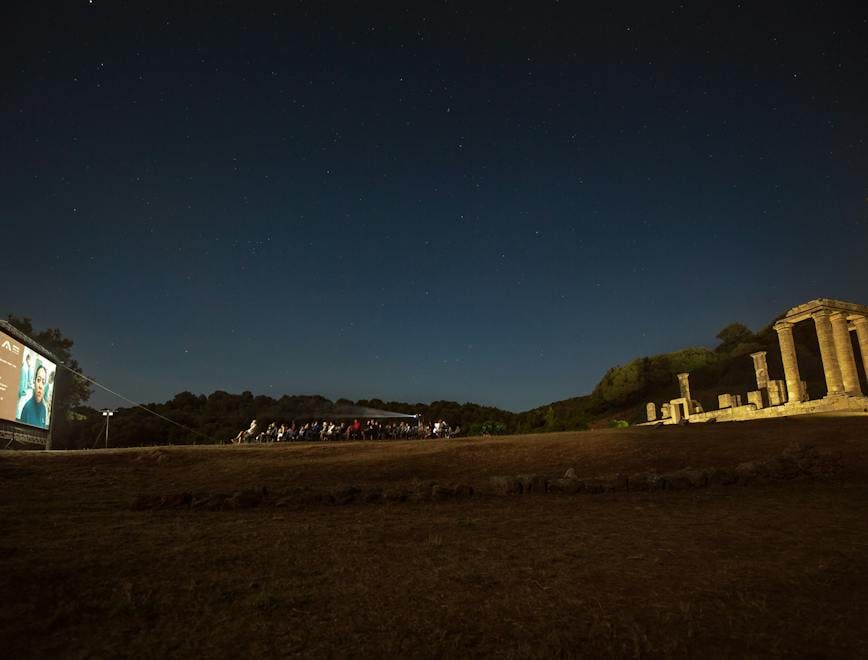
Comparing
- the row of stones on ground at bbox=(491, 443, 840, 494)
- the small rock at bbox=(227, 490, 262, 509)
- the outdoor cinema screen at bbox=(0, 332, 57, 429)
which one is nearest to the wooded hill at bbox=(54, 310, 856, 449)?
the outdoor cinema screen at bbox=(0, 332, 57, 429)

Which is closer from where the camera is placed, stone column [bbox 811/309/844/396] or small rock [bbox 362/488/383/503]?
small rock [bbox 362/488/383/503]

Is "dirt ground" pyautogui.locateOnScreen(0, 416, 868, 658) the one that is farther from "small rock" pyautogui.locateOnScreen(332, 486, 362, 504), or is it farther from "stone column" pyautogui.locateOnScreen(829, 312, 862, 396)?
"stone column" pyautogui.locateOnScreen(829, 312, 862, 396)

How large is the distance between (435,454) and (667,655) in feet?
43.2

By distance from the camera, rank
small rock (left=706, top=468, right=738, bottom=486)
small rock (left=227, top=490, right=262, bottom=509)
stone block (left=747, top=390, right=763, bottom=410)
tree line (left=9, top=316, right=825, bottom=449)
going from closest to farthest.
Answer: small rock (left=227, top=490, right=262, bottom=509) → small rock (left=706, top=468, right=738, bottom=486) → stone block (left=747, top=390, right=763, bottom=410) → tree line (left=9, top=316, right=825, bottom=449)

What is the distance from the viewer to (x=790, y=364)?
34.4m

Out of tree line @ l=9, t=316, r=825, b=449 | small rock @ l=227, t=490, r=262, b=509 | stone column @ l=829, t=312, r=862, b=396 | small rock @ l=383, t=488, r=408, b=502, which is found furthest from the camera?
tree line @ l=9, t=316, r=825, b=449

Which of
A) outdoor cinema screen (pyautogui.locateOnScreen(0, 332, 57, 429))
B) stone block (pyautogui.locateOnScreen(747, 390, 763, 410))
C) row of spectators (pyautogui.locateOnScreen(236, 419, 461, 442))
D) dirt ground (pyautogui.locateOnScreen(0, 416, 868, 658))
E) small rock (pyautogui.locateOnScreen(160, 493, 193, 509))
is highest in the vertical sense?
outdoor cinema screen (pyautogui.locateOnScreen(0, 332, 57, 429))

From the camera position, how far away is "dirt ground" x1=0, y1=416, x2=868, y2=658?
4.62m

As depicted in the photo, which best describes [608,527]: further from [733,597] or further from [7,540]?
[7,540]

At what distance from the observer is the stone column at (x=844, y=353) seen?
106 ft

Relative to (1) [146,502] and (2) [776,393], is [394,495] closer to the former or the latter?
(1) [146,502]

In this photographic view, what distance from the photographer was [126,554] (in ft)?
22.2

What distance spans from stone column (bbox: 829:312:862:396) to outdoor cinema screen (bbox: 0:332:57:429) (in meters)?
45.0

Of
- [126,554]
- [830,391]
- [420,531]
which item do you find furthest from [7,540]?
[830,391]
